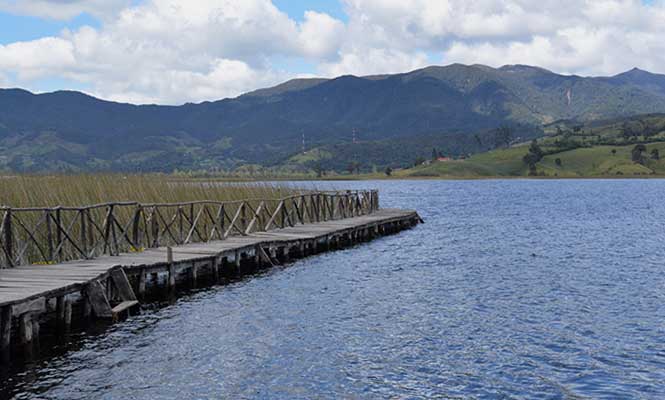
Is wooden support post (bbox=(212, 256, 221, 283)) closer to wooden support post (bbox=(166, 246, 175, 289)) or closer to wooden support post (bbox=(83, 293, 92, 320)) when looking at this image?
wooden support post (bbox=(166, 246, 175, 289))

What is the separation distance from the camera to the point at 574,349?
16312mm

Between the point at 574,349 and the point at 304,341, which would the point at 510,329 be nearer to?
the point at 574,349

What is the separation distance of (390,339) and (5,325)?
26.5 feet

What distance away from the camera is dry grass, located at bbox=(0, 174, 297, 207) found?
74.1 feet

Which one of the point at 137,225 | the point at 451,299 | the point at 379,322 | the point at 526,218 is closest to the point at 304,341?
the point at 379,322

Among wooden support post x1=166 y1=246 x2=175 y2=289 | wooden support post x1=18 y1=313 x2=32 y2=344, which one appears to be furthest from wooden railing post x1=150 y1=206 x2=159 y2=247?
wooden support post x1=18 y1=313 x2=32 y2=344

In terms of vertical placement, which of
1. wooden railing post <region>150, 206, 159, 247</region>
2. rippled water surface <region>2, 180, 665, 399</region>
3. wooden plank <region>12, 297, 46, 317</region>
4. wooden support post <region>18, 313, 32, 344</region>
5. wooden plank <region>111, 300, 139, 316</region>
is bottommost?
rippled water surface <region>2, 180, 665, 399</region>

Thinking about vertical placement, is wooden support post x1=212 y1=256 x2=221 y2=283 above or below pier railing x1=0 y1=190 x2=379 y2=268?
below

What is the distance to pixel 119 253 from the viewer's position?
898 inches

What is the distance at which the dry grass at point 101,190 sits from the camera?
22.6 meters

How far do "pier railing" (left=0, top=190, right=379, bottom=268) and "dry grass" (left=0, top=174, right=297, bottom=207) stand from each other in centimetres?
66

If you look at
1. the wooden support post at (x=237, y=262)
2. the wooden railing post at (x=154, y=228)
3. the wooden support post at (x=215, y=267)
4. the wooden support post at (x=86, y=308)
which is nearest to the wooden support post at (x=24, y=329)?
the wooden support post at (x=86, y=308)

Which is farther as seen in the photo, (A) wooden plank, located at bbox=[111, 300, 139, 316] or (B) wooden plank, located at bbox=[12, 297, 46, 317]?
(A) wooden plank, located at bbox=[111, 300, 139, 316]

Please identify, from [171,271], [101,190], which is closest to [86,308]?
[171,271]
